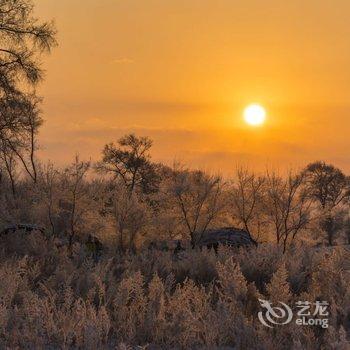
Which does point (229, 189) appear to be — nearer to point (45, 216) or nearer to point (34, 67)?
point (45, 216)

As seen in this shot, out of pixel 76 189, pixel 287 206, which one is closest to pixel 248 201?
pixel 287 206

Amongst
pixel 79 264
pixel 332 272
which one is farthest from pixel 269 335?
pixel 79 264

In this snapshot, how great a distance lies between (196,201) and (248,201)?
9.01ft

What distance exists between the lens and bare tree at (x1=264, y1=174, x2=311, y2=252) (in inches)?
910

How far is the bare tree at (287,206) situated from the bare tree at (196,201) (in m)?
2.29

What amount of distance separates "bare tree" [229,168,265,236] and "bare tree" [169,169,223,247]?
121 cm

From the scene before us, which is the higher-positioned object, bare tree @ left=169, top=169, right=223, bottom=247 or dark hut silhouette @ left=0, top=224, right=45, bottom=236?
bare tree @ left=169, top=169, right=223, bottom=247

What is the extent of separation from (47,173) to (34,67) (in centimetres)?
372

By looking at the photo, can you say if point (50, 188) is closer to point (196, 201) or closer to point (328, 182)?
point (196, 201)

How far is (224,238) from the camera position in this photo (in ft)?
64.0

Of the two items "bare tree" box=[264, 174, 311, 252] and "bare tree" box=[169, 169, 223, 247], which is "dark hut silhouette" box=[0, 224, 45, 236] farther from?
"bare tree" box=[264, 174, 311, 252]

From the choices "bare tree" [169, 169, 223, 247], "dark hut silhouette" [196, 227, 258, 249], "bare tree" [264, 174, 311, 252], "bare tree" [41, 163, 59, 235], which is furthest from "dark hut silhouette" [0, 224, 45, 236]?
"bare tree" [264, 174, 311, 252]

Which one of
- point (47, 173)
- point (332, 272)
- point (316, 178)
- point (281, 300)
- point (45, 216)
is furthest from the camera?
point (316, 178)

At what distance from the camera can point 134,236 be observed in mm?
21500
